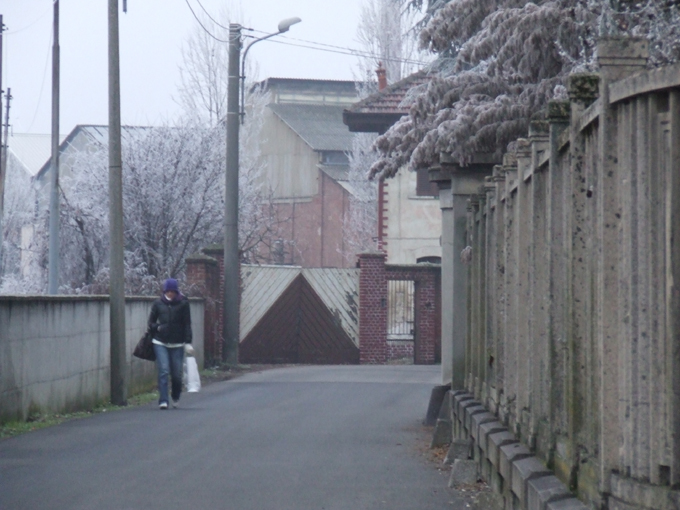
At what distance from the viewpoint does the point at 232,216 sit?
23672 millimetres

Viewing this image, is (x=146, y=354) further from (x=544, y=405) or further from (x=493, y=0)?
(x=544, y=405)

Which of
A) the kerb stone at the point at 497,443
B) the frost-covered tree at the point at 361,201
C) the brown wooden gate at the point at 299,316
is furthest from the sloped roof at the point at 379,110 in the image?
the kerb stone at the point at 497,443

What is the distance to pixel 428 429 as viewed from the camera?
1204cm

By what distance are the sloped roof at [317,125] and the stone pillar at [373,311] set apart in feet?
88.7

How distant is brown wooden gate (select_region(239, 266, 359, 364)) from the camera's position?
2830 cm

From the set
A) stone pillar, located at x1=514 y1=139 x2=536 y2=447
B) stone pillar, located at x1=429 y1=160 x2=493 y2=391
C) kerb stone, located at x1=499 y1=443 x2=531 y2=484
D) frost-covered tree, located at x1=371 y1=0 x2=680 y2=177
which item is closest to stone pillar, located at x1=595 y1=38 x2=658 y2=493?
kerb stone, located at x1=499 y1=443 x2=531 y2=484

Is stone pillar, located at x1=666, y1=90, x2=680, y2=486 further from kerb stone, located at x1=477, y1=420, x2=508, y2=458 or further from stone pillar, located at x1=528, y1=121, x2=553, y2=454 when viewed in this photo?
kerb stone, located at x1=477, y1=420, x2=508, y2=458

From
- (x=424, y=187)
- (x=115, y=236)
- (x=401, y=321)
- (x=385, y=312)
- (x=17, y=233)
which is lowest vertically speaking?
(x=401, y=321)

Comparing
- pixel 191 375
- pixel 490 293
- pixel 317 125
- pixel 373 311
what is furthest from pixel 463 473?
pixel 317 125

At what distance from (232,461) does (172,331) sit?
6.16 metres

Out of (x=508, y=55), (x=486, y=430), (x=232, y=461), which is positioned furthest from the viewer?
(x=508, y=55)

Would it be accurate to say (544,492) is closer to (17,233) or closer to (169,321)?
(169,321)

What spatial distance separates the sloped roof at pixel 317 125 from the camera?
183ft

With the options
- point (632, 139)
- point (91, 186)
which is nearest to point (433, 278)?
point (91, 186)
